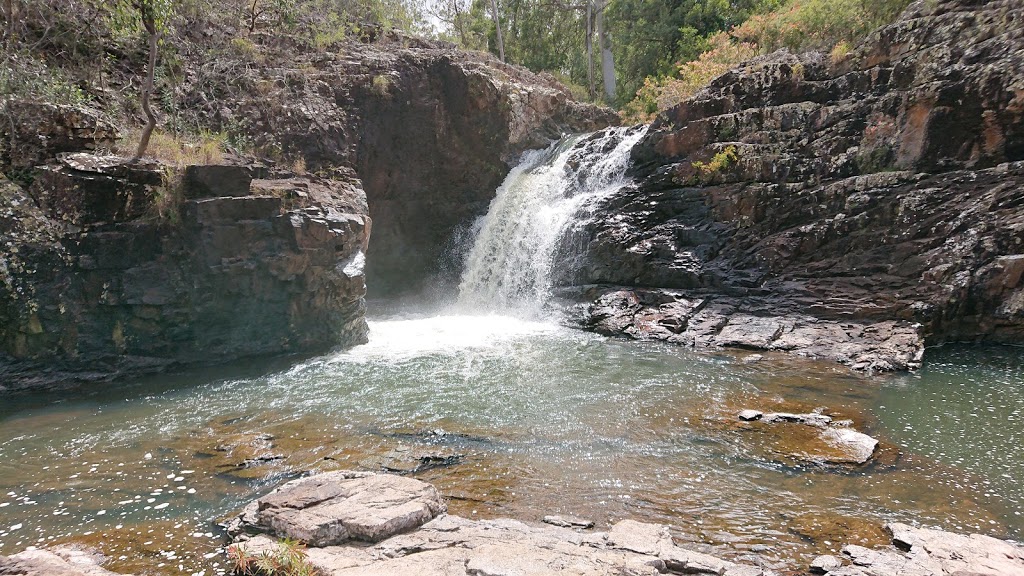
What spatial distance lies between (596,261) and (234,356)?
8769mm

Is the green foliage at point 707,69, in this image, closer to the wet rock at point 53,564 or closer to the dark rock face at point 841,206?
the dark rock face at point 841,206

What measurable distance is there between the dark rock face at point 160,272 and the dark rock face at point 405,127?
3119 millimetres

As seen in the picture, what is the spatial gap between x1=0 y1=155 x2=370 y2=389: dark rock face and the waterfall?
14.6 ft

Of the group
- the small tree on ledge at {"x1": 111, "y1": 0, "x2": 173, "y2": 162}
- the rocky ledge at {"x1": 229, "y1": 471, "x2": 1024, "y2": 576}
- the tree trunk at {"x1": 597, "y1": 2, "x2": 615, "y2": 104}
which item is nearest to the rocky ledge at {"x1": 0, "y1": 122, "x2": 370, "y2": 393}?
the small tree on ledge at {"x1": 111, "y1": 0, "x2": 173, "y2": 162}

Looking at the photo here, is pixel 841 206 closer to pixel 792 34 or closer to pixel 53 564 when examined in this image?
pixel 792 34

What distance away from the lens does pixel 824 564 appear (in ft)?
14.3

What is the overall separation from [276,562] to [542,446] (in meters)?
3.63

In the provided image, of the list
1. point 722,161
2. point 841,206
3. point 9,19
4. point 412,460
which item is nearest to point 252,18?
point 9,19

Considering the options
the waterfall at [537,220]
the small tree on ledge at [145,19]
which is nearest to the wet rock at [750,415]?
the waterfall at [537,220]

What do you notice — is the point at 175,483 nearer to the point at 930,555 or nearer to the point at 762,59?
the point at 930,555

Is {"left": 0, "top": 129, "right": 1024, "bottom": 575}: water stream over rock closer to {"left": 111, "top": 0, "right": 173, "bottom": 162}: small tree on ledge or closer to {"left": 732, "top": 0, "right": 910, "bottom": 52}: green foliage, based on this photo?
{"left": 111, "top": 0, "right": 173, "bottom": 162}: small tree on ledge

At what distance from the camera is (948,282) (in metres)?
10.6

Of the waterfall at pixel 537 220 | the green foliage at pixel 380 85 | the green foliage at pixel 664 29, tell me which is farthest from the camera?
the green foliage at pixel 664 29

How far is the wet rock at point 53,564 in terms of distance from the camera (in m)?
4.01
